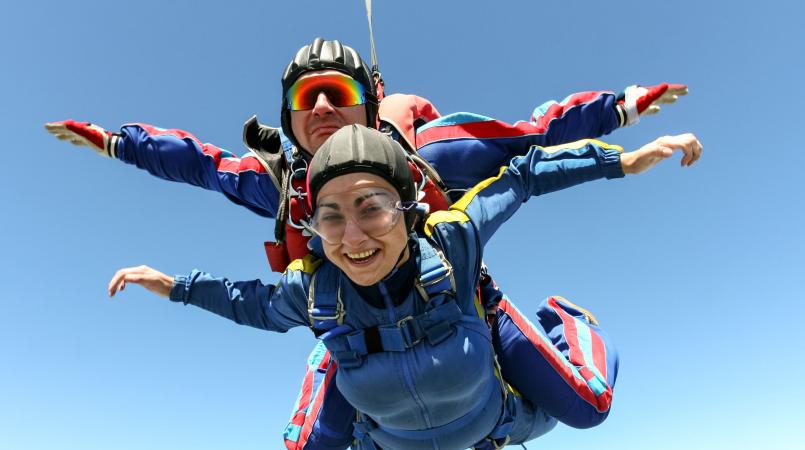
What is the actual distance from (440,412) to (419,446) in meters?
0.30

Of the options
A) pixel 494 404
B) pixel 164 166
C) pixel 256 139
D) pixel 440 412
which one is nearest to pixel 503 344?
pixel 494 404

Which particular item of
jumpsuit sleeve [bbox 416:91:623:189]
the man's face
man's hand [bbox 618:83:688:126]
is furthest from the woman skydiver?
the man's face

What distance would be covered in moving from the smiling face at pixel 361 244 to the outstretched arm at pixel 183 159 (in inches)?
43.2

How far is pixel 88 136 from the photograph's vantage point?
134 inches

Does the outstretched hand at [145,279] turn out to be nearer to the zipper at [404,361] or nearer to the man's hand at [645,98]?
the zipper at [404,361]

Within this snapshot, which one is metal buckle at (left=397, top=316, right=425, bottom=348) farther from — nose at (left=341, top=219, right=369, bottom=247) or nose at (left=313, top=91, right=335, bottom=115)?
nose at (left=313, top=91, right=335, bottom=115)

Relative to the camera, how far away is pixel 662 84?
10.1 ft

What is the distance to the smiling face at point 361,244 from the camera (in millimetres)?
2371

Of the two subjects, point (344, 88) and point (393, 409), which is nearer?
point (393, 409)

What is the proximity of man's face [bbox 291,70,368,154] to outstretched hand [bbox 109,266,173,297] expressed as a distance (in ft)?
3.48

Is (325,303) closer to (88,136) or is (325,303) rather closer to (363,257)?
(363,257)

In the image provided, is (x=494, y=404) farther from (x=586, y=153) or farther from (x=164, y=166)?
A: (x=164, y=166)

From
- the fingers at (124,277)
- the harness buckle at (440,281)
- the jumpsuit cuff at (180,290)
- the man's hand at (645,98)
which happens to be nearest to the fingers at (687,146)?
the man's hand at (645,98)

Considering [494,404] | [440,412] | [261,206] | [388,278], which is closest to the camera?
[388,278]
